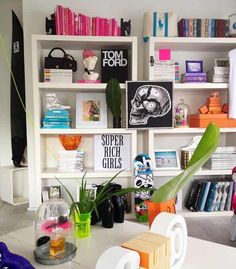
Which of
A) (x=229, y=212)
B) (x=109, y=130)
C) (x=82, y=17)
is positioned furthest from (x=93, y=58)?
(x=229, y=212)

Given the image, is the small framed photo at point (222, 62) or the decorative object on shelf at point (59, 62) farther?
the small framed photo at point (222, 62)

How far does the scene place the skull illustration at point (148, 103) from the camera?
8.04ft

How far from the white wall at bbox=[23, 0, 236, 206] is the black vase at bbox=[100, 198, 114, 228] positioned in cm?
171

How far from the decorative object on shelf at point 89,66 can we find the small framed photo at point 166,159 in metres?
0.94

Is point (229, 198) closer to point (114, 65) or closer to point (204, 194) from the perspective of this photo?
point (204, 194)

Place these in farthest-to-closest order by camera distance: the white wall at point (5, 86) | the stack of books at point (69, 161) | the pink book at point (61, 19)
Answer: the white wall at point (5, 86) → the stack of books at point (69, 161) → the pink book at point (61, 19)

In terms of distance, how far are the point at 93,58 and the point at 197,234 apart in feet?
5.77

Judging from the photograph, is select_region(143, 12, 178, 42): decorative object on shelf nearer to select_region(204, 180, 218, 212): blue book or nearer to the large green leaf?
select_region(204, 180, 218, 212): blue book

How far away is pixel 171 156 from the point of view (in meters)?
2.66

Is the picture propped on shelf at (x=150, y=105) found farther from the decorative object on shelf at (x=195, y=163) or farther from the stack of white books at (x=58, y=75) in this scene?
the decorative object on shelf at (x=195, y=163)

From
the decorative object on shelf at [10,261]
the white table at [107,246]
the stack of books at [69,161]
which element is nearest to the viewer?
the decorative object on shelf at [10,261]

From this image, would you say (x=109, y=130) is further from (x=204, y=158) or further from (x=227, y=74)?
(x=204, y=158)

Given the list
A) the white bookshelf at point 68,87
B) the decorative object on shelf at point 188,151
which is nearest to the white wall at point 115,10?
the white bookshelf at point 68,87

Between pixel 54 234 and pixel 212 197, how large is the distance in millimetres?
1923
